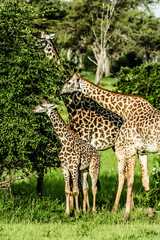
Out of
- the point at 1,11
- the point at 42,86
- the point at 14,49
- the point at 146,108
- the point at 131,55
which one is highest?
the point at 1,11

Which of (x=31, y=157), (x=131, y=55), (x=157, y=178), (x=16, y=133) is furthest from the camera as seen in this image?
(x=131, y=55)

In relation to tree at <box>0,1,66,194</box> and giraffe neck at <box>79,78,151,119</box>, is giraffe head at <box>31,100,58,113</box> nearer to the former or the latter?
tree at <box>0,1,66,194</box>

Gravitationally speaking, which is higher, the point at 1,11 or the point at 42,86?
the point at 1,11

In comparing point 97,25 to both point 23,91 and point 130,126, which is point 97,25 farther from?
point 23,91

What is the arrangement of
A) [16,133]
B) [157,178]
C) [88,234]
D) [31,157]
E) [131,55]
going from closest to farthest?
[157,178] → [88,234] → [16,133] → [31,157] → [131,55]

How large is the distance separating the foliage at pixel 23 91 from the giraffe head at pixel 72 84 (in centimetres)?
30

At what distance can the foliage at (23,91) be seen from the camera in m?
7.73

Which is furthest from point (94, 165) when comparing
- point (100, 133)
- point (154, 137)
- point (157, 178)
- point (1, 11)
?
point (1, 11)

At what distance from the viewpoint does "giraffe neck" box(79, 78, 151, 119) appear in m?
8.41

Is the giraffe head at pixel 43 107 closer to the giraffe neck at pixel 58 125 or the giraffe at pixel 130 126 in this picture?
the giraffe neck at pixel 58 125

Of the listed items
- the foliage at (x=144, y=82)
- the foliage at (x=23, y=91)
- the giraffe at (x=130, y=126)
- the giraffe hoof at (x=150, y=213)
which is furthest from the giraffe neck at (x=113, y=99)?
the foliage at (x=144, y=82)

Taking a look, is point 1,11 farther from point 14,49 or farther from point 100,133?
point 100,133

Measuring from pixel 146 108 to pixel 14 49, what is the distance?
3.15 metres

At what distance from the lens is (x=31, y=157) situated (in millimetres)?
8469
